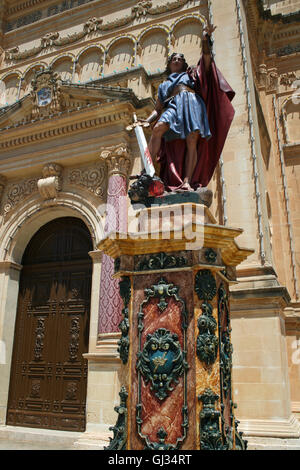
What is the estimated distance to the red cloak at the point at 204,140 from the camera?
4.32 meters

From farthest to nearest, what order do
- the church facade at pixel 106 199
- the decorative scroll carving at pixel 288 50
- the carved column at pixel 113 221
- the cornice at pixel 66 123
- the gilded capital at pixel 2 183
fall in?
1. the decorative scroll carving at pixel 288 50
2. the gilded capital at pixel 2 183
3. the cornice at pixel 66 123
4. the carved column at pixel 113 221
5. the church facade at pixel 106 199

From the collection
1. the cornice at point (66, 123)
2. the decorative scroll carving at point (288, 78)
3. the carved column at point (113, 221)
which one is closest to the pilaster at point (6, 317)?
the carved column at point (113, 221)

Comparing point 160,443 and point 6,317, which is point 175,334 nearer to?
point 160,443

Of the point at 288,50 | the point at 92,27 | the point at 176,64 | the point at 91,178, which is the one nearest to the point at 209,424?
the point at 176,64

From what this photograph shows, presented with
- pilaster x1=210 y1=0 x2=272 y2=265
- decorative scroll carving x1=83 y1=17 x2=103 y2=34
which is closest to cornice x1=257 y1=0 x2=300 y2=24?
pilaster x1=210 y1=0 x2=272 y2=265

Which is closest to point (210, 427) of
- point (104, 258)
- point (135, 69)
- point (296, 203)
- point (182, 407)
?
point (182, 407)

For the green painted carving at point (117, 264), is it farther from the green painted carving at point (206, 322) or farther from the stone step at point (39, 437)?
the stone step at point (39, 437)

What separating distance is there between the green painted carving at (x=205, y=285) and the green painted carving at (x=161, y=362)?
0.41 m

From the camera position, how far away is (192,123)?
415 centimetres

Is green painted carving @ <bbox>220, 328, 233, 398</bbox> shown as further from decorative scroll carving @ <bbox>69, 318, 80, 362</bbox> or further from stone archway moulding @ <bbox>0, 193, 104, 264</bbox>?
stone archway moulding @ <bbox>0, 193, 104, 264</bbox>

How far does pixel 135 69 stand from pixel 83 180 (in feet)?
9.05

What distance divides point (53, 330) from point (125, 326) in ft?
19.4

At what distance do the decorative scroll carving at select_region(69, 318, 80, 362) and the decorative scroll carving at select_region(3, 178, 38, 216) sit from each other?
3218mm

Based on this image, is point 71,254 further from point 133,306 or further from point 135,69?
point 133,306
